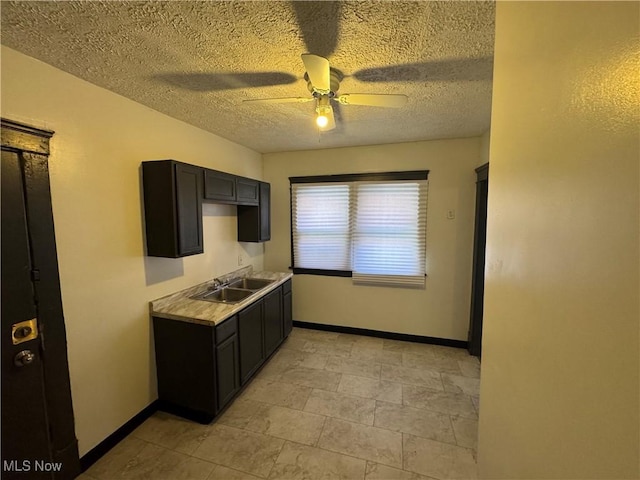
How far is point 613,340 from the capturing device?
1.41 feet

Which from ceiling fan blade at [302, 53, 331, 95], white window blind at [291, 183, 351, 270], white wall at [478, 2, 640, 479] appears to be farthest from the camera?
white window blind at [291, 183, 351, 270]

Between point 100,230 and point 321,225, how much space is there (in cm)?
248

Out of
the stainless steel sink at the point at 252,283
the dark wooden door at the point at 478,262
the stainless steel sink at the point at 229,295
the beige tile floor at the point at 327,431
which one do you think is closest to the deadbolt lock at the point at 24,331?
the beige tile floor at the point at 327,431

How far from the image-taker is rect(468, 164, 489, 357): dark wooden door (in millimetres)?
2984

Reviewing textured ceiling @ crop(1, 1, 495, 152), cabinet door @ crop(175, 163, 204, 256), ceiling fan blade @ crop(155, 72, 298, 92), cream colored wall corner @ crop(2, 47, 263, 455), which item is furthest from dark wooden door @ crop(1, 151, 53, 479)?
ceiling fan blade @ crop(155, 72, 298, 92)

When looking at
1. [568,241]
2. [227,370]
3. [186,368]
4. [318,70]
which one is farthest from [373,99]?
[186,368]

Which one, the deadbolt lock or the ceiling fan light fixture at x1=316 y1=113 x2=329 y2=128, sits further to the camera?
the ceiling fan light fixture at x1=316 y1=113 x2=329 y2=128

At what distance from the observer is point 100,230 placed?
72.9 inches

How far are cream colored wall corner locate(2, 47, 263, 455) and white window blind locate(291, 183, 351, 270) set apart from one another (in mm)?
1760

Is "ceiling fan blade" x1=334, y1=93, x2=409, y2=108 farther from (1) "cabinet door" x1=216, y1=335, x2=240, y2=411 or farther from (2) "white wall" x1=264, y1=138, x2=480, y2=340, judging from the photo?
(1) "cabinet door" x1=216, y1=335, x2=240, y2=411

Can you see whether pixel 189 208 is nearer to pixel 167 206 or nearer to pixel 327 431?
pixel 167 206

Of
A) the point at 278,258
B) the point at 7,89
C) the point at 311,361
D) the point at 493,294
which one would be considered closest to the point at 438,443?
the point at 311,361

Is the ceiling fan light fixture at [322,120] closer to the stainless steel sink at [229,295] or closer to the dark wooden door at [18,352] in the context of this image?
the dark wooden door at [18,352]

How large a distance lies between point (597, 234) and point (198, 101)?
2.47m
